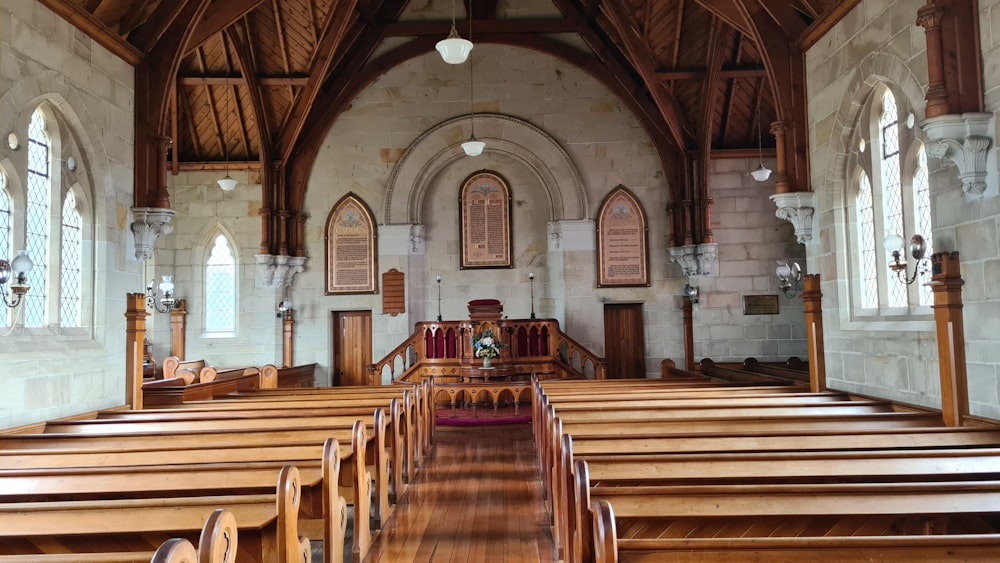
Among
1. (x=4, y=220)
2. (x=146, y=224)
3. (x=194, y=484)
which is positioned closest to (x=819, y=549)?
(x=194, y=484)

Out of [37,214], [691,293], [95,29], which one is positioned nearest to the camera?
[37,214]

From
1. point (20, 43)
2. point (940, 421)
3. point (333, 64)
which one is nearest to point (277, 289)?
point (333, 64)

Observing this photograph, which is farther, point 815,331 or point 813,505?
point 815,331

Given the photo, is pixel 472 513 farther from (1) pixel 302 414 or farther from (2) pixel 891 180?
(2) pixel 891 180

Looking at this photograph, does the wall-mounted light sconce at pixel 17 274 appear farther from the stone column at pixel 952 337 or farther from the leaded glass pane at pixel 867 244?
the leaded glass pane at pixel 867 244

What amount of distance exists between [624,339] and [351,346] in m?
6.42

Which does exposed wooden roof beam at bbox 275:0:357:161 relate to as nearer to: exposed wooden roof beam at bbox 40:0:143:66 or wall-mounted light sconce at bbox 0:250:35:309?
exposed wooden roof beam at bbox 40:0:143:66

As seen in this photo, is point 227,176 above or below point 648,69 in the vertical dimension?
below

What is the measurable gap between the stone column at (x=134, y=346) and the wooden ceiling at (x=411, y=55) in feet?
16.2

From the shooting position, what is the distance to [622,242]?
648 inches

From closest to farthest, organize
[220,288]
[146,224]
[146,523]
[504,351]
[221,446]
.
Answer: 1. [146,523]
2. [221,446]
3. [146,224]
4. [504,351]
5. [220,288]

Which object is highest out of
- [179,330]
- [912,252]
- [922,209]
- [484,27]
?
[484,27]

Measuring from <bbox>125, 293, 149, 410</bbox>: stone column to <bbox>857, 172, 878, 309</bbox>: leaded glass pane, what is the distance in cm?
911

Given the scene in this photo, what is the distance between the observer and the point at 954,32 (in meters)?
6.35
